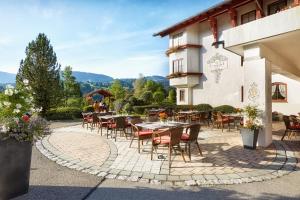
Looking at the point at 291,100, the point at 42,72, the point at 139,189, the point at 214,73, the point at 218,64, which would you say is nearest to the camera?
the point at 139,189

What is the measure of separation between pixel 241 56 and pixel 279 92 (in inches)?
275

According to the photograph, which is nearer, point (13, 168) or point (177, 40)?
point (13, 168)

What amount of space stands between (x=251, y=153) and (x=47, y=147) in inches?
246

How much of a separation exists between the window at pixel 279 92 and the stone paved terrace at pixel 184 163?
29.4 ft

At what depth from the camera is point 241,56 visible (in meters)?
11.2

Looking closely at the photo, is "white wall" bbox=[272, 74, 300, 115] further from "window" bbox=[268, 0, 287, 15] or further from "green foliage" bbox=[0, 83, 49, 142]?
"green foliage" bbox=[0, 83, 49, 142]

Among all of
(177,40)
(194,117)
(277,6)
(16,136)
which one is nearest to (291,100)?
(277,6)

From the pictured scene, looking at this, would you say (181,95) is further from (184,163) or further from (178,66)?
(184,163)

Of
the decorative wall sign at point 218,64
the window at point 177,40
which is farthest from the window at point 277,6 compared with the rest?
the window at point 177,40

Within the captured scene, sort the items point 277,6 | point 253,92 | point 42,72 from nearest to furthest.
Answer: point 253,92 → point 277,6 → point 42,72

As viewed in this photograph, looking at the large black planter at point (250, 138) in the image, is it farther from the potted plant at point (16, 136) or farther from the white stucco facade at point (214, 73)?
the white stucco facade at point (214, 73)

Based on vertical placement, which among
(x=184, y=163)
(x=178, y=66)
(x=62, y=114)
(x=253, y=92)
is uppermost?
(x=178, y=66)

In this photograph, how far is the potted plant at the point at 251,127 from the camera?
705cm

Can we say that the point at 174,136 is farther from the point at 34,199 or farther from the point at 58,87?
the point at 58,87
